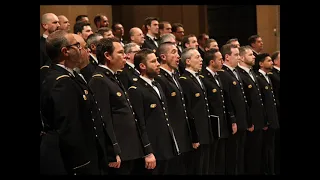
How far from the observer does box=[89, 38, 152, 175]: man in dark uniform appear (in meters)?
3.78

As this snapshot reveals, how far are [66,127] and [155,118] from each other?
49.4 inches

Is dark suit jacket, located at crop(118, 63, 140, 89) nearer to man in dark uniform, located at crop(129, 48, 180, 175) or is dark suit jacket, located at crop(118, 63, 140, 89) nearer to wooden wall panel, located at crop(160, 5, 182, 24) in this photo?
man in dark uniform, located at crop(129, 48, 180, 175)

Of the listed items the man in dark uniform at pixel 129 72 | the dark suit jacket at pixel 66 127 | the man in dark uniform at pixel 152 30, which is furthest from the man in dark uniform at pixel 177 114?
the man in dark uniform at pixel 152 30

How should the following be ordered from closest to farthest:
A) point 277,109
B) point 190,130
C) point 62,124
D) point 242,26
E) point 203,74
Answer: point 62,124 → point 190,130 → point 203,74 → point 277,109 → point 242,26

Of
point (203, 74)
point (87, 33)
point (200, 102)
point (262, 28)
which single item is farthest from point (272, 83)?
point (262, 28)

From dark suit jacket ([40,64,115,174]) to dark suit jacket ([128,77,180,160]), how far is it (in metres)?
0.96

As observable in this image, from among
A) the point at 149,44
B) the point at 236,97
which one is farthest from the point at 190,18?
the point at 236,97

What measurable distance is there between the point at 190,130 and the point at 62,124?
6.05 ft

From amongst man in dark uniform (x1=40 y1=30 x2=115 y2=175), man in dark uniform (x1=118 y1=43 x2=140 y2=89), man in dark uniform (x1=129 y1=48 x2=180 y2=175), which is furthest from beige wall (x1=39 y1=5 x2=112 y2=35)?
man in dark uniform (x1=40 y1=30 x2=115 y2=175)

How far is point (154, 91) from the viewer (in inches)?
168

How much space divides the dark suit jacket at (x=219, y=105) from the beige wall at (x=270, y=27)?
4.16 meters

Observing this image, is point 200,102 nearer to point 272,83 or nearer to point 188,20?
point 272,83

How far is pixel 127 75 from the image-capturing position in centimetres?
466

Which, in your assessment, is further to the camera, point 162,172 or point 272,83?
point 272,83
